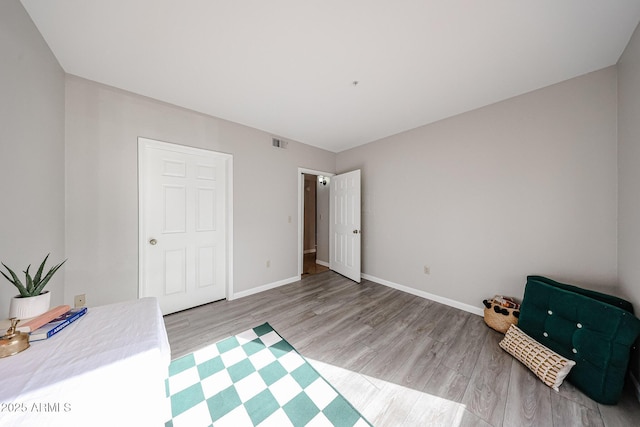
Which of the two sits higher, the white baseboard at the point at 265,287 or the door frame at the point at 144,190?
the door frame at the point at 144,190

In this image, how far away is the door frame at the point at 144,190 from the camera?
7.06 ft

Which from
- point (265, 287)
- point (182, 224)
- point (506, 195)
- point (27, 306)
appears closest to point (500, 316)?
point (506, 195)

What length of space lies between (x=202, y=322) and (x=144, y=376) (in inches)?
69.8

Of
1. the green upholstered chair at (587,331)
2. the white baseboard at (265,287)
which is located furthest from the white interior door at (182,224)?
the green upholstered chair at (587,331)

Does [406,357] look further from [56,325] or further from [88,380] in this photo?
[56,325]

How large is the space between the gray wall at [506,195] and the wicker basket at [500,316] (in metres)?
0.26

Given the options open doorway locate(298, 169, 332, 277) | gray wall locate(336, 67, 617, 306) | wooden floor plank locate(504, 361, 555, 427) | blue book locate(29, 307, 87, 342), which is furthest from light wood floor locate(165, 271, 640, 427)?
open doorway locate(298, 169, 332, 277)

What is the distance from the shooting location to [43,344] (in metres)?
0.84

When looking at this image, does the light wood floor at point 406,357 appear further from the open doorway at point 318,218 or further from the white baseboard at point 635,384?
the open doorway at point 318,218

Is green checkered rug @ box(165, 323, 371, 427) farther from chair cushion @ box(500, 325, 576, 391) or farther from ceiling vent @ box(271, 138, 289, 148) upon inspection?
ceiling vent @ box(271, 138, 289, 148)

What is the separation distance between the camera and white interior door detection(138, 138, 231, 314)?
224 cm

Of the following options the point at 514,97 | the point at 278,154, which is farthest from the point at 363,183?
the point at 514,97

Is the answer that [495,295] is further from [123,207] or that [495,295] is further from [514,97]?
[123,207]

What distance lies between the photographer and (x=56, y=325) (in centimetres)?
94
